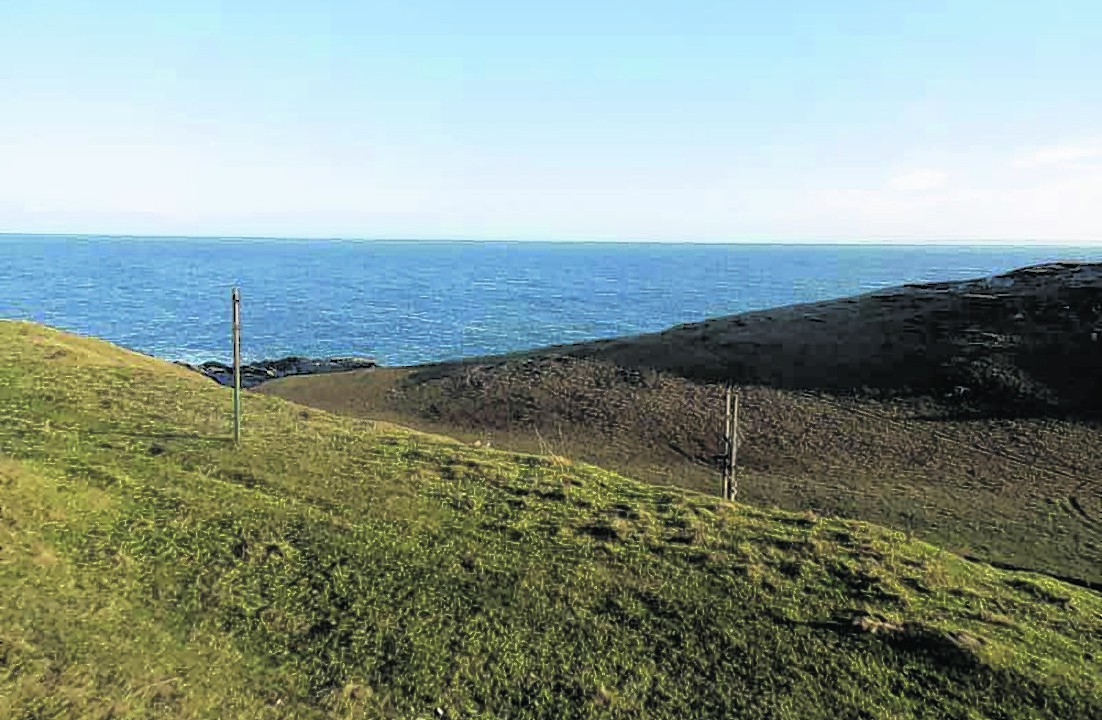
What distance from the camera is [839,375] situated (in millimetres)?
38812

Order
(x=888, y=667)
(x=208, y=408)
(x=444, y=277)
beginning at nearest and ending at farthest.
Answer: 1. (x=888, y=667)
2. (x=208, y=408)
3. (x=444, y=277)

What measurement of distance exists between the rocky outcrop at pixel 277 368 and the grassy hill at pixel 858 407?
861cm

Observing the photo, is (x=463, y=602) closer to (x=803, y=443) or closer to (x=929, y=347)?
(x=803, y=443)

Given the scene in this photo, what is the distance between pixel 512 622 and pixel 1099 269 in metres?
48.3

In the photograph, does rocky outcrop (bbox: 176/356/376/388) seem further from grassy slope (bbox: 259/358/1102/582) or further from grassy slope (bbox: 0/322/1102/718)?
grassy slope (bbox: 0/322/1102/718)

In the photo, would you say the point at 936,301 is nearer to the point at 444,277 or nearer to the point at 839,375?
the point at 839,375

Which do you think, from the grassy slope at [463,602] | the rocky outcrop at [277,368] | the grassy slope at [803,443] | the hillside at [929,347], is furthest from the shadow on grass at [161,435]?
the rocky outcrop at [277,368]

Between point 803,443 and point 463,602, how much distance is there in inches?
885

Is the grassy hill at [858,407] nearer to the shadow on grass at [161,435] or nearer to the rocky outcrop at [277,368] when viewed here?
the rocky outcrop at [277,368]

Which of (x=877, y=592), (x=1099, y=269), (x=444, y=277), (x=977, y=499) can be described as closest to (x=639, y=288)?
(x=444, y=277)

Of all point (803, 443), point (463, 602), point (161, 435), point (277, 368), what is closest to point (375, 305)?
point (277, 368)

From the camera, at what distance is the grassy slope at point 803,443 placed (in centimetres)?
2406

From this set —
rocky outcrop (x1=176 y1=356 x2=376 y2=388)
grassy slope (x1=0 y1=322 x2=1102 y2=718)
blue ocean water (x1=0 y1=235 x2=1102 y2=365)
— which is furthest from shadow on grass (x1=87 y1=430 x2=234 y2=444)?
blue ocean water (x1=0 y1=235 x2=1102 y2=365)

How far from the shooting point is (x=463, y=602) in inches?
495
